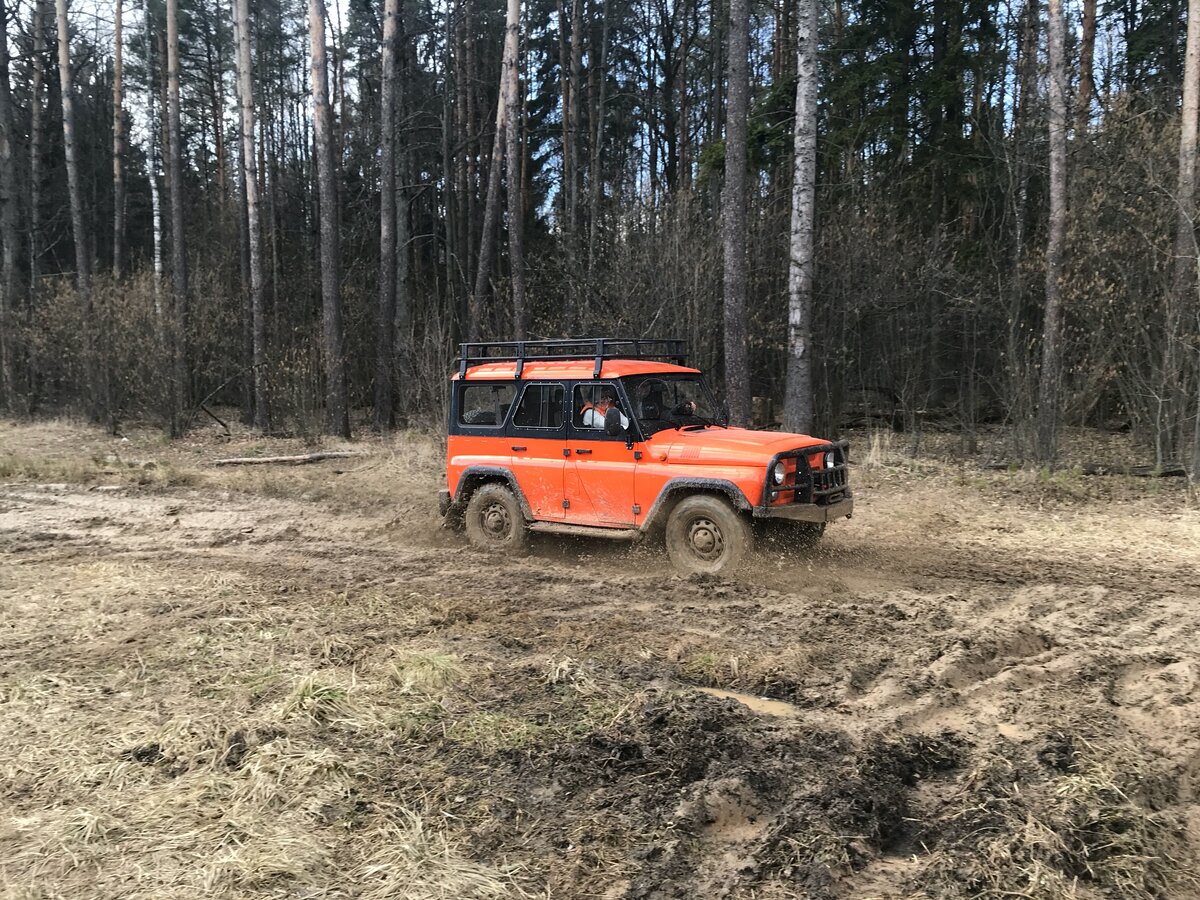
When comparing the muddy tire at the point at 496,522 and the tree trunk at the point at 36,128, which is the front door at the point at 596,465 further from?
the tree trunk at the point at 36,128

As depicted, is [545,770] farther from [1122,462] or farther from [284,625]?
[1122,462]

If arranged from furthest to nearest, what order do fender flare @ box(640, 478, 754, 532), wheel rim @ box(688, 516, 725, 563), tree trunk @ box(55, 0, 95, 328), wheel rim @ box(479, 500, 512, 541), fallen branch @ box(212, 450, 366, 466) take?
tree trunk @ box(55, 0, 95, 328)
fallen branch @ box(212, 450, 366, 466)
wheel rim @ box(479, 500, 512, 541)
wheel rim @ box(688, 516, 725, 563)
fender flare @ box(640, 478, 754, 532)

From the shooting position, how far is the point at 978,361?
57.9ft

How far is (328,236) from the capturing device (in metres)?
18.7

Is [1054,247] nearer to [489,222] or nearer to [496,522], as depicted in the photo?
[496,522]

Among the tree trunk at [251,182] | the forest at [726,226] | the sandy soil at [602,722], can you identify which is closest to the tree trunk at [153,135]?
the forest at [726,226]

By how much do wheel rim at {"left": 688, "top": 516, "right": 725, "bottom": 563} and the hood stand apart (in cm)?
56

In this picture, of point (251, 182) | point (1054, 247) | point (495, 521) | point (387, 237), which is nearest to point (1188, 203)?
point (1054, 247)

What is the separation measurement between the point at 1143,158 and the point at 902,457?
5.49m

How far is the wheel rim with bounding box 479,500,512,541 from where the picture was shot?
341 inches

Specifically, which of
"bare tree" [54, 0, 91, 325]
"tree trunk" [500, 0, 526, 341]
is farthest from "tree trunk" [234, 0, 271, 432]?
"tree trunk" [500, 0, 526, 341]

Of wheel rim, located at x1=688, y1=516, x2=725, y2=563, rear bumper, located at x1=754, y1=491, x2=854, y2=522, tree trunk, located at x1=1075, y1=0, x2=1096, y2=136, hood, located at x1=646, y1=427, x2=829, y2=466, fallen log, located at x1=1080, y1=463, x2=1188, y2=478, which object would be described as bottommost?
wheel rim, located at x1=688, y1=516, x2=725, y2=563

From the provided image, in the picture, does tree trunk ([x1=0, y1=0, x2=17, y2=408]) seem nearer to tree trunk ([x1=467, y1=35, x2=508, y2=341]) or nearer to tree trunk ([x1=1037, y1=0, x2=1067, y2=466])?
tree trunk ([x1=467, y1=35, x2=508, y2=341])

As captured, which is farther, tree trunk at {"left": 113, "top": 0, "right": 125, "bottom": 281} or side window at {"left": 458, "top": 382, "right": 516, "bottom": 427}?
tree trunk at {"left": 113, "top": 0, "right": 125, "bottom": 281}
